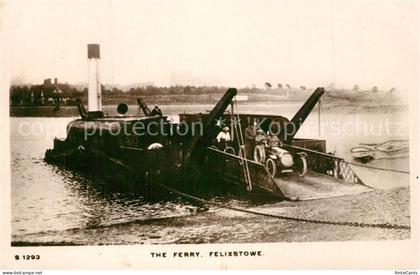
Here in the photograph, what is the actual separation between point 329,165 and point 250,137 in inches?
26.0

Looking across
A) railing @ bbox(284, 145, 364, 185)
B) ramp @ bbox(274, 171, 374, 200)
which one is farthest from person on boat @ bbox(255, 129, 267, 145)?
ramp @ bbox(274, 171, 374, 200)

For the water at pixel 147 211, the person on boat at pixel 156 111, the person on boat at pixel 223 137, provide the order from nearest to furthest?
1. the water at pixel 147 211
2. the person on boat at pixel 156 111
3. the person on boat at pixel 223 137

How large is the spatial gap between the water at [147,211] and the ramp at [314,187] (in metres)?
0.05

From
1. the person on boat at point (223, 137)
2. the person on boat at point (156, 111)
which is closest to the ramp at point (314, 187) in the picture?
the person on boat at point (223, 137)

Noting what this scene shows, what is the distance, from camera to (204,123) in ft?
12.3

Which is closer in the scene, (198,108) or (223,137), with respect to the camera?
(198,108)

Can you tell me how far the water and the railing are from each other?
185mm

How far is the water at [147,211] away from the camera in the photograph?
3.60m

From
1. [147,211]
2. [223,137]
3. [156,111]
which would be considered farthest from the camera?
[223,137]

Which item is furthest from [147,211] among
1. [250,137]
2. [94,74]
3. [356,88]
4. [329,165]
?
[356,88]

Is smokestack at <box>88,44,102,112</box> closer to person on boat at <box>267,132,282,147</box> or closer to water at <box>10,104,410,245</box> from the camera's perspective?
water at <box>10,104,410,245</box>

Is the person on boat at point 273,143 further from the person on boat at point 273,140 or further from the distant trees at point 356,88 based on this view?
the distant trees at point 356,88

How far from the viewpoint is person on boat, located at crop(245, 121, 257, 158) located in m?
3.84

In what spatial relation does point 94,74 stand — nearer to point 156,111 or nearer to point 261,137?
point 156,111
